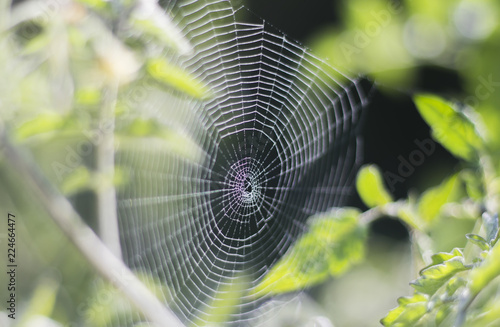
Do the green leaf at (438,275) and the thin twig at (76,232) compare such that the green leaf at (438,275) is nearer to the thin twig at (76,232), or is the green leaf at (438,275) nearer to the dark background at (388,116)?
the thin twig at (76,232)

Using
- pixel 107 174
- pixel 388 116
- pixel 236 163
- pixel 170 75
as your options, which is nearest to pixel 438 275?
pixel 170 75

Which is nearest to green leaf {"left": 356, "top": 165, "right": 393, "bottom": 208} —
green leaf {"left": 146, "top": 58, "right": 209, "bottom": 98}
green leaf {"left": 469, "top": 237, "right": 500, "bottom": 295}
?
green leaf {"left": 146, "top": 58, "right": 209, "bottom": 98}

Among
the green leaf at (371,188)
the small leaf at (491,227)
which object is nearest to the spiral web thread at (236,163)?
the green leaf at (371,188)

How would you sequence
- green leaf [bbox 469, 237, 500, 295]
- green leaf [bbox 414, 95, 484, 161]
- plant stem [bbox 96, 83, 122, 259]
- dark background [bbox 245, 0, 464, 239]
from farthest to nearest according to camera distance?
1. dark background [bbox 245, 0, 464, 239]
2. plant stem [bbox 96, 83, 122, 259]
3. green leaf [bbox 414, 95, 484, 161]
4. green leaf [bbox 469, 237, 500, 295]

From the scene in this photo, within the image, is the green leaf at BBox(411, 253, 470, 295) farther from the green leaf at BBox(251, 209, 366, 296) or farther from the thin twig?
the thin twig

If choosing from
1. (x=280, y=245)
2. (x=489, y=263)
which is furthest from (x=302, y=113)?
(x=489, y=263)

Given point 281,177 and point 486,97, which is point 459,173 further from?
point 281,177
